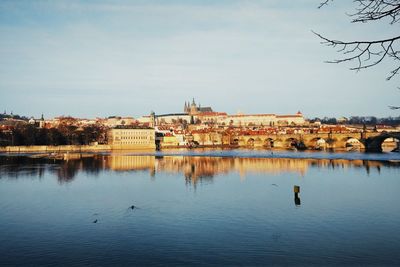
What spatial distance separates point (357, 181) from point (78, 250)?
19.7 meters

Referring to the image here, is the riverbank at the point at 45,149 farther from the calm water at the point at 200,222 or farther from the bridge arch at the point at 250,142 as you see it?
the calm water at the point at 200,222

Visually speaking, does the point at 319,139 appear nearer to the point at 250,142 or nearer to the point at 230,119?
the point at 250,142

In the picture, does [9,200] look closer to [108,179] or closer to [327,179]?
[108,179]

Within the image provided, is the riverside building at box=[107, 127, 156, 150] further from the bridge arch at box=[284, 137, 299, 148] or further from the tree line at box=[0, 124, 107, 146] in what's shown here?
the bridge arch at box=[284, 137, 299, 148]

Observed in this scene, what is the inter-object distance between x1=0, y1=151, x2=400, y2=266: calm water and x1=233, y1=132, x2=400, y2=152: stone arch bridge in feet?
121

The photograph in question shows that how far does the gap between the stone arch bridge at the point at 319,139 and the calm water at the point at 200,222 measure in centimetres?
3692

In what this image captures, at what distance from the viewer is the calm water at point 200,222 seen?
10742 millimetres

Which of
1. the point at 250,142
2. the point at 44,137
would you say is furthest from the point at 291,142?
the point at 44,137

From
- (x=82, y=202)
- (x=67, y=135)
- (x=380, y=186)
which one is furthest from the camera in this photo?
(x=67, y=135)

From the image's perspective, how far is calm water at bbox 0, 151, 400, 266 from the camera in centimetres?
1074

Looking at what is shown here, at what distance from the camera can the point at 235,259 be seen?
1043 cm

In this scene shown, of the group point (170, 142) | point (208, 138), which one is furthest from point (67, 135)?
point (208, 138)

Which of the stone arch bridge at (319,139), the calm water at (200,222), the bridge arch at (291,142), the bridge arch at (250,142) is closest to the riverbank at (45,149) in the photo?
the bridge arch at (250,142)

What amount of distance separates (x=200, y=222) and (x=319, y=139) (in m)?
68.9
